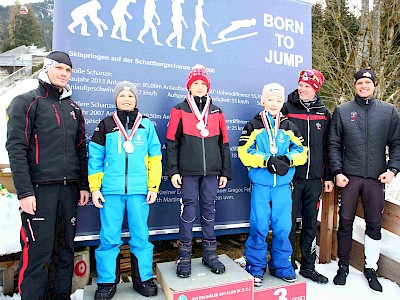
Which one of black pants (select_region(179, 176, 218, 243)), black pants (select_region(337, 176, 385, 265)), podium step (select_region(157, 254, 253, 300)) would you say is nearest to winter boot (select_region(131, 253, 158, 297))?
podium step (select_region(157, 254, 253, 300))

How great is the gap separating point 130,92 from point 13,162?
44.2 inches

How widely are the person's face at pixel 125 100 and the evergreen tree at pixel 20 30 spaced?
52.9 metres

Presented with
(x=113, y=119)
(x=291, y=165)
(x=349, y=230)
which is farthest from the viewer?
(x=349, y=230)

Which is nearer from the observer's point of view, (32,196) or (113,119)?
(32,196)

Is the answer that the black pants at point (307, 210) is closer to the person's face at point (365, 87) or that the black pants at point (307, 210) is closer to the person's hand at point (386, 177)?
the person's hand at point (386, 177)

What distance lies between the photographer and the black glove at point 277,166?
3092mm

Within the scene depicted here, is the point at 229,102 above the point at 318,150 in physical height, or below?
above

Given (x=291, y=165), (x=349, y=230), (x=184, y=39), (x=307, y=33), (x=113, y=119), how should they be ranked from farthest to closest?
1. (x=307, y=33)
2. (x=184, y=39)
3. (x=349, y=230)
4. (x=291, y=165)
5. (x=113, y=119)

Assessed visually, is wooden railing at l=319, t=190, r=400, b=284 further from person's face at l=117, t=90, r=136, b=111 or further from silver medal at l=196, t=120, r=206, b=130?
person's face at l=117, t=90, r=136, b=111

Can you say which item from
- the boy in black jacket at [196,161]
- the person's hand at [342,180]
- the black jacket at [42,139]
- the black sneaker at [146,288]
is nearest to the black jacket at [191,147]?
the boy in black jacket at [196,161]

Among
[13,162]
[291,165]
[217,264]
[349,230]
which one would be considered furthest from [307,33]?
[13,162]

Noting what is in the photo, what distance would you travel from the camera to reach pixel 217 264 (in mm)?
3082

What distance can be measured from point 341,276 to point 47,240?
2.91m

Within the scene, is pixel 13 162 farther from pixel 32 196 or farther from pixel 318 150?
pixel 318 150
